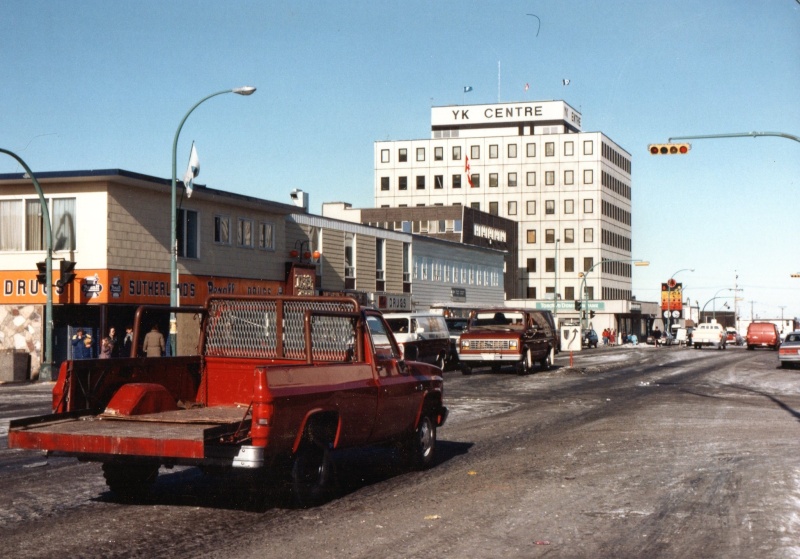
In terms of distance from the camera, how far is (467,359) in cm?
3238

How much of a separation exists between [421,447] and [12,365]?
948 inches

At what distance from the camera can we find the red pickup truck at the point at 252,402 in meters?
8.50

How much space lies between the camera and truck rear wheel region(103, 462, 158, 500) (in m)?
9.82

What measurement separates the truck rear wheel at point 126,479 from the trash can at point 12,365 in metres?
24.3

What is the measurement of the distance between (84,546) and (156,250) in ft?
96.2

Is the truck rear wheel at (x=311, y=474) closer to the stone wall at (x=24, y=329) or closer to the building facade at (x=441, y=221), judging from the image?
the stone wall at (x=24, y=329)

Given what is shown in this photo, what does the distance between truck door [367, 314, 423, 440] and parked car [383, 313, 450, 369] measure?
18.2 m

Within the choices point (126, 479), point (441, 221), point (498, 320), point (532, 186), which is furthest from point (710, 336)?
point (126, 479)

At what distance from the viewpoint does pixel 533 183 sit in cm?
11494

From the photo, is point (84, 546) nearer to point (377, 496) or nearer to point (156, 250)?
point (377, 496)

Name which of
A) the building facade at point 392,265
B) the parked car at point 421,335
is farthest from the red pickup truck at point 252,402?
the building facade at point 392,265

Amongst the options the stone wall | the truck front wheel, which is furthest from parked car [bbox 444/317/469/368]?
the truck front wheel

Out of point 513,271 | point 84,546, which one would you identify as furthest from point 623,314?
point 84,546

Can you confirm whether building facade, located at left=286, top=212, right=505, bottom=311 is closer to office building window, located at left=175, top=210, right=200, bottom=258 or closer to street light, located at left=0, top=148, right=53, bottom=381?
office building window, located at left=175, top=210, right=200, bottom=258
